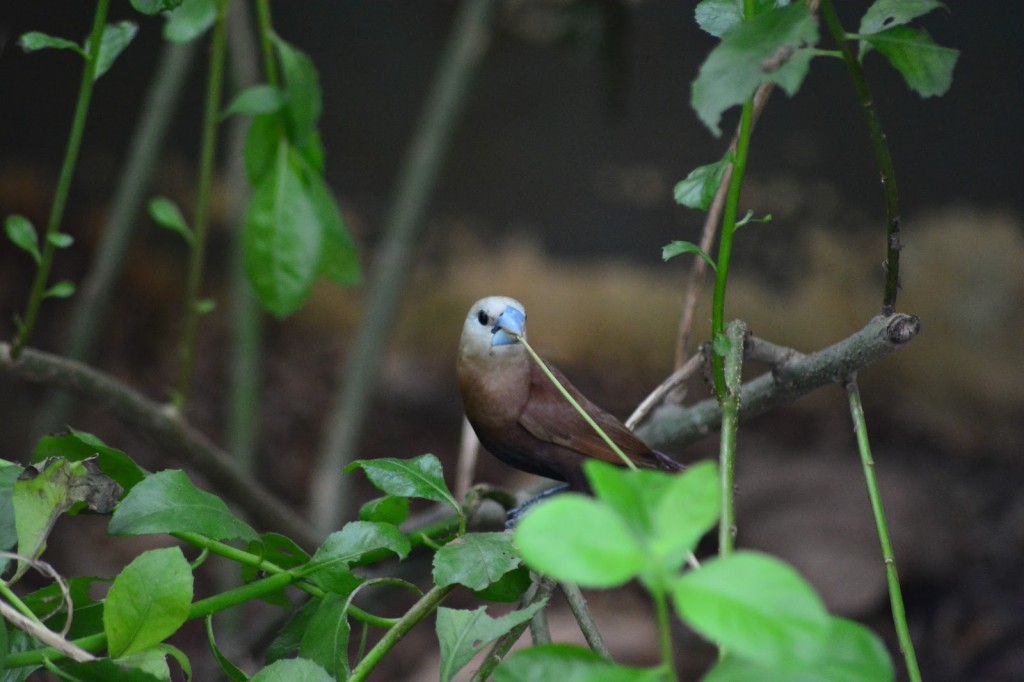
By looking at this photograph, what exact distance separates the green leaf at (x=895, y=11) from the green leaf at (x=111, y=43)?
475 mm

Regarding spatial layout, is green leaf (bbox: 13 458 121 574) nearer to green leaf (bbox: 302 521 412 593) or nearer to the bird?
green leaf (bbox: 302 521 412 593)

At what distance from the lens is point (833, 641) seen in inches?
12.3

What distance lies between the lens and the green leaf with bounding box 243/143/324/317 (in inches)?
29.2

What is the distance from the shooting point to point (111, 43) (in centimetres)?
68

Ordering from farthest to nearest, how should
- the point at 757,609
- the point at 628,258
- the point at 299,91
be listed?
the point at 628,258 → the point at 299,91 → the point at 757,609

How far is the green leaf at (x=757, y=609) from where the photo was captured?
0.85ft

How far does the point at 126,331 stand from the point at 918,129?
157 cm

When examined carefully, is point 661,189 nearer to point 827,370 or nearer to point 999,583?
point 999,583

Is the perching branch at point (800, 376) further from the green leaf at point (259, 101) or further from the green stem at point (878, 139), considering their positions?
the green leaf at point (259, 101)

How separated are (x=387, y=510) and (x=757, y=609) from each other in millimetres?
315

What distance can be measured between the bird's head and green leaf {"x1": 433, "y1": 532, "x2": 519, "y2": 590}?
0.15 metres

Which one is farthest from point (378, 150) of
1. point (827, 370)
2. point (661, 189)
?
point (827, 370)

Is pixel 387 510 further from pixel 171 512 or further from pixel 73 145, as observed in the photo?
pixel 73 145

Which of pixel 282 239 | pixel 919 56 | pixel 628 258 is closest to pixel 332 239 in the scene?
pixel 282 239
